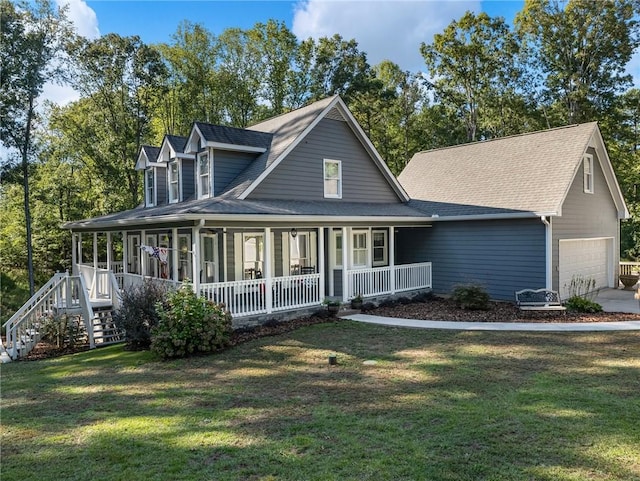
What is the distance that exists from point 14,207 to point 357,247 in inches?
913

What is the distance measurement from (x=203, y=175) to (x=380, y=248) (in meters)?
7.01

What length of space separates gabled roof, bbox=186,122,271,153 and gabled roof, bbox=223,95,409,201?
354mm

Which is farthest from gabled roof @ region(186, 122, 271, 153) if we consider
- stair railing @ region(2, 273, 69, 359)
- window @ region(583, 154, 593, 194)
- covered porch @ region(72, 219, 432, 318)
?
window @ region(583, 154, 593, 194)

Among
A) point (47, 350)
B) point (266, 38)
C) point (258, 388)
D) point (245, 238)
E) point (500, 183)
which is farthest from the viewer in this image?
point (266, 38)

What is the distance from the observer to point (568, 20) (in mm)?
26000

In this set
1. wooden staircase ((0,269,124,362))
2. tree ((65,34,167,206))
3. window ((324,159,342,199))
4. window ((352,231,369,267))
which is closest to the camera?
wooden staircase ((0,269,124,362))

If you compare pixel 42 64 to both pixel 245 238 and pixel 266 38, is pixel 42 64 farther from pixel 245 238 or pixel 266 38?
pixel 266 38

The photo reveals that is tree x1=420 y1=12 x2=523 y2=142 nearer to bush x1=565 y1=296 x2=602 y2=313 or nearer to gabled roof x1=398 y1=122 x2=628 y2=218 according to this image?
gabled roof x1=398 y1=122 x2=628 y2=218

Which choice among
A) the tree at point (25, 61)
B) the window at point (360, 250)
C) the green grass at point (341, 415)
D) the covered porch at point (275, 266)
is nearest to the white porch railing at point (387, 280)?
the covered porch at point (275, 266)

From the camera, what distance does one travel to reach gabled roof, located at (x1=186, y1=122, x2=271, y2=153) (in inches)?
557

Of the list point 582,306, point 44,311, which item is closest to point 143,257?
point 44,311

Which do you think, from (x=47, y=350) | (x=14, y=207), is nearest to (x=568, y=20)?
(x=47, y=350)

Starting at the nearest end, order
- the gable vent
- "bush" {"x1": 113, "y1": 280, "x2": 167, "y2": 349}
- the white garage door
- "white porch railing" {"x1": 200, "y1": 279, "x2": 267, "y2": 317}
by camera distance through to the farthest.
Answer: "bush" {"x1": 113, "y1": 280, "x2": 167, "y2": 349}, "white porch railing" {"x1": 200, "y1": 279, "x2": 267, "y2": 317}, the white garage door, the gable vent

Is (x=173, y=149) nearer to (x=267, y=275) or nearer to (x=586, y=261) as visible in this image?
(x=267, y=275)
